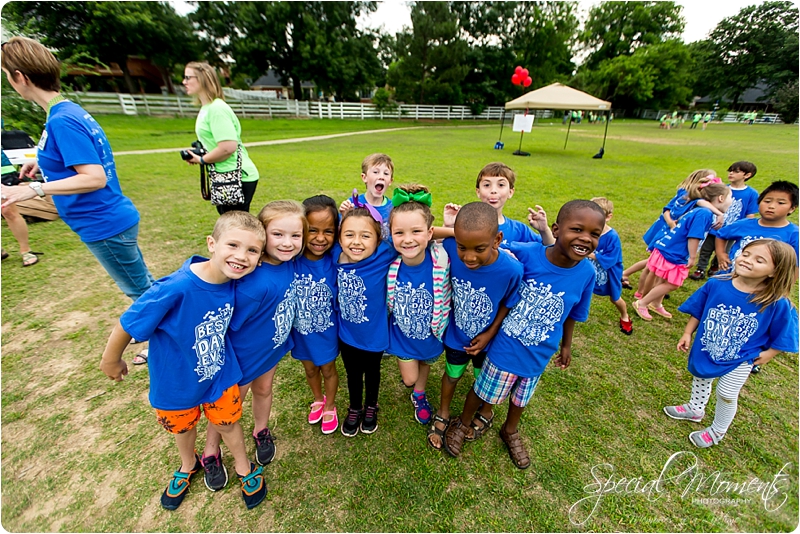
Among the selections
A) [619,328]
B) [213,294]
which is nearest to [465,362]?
[213,294]

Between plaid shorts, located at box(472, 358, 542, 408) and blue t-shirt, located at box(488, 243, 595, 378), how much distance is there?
69 millimetres

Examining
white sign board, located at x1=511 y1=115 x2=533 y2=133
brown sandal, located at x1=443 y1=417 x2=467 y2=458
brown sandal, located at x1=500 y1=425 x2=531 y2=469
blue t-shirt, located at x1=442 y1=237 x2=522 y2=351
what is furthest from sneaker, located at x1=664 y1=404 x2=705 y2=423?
white sign board, located at x1=511 y1=115 x2=533 y2=133

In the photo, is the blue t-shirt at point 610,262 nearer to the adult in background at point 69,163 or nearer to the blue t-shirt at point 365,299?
the blue t-shirt at point 365,299

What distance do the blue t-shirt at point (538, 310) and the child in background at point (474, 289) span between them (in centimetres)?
8

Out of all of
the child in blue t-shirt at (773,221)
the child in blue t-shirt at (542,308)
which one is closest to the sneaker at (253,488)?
the child in blue t-shirt at (542,308)

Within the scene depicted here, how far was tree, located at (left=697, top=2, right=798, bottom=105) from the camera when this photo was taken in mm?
45062

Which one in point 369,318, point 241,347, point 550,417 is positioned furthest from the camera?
point 550,417

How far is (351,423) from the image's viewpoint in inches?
96.7

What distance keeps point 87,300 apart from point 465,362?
418 centimetres

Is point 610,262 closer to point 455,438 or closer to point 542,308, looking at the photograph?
point 542,308

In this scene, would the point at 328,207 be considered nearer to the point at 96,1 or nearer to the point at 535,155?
→ the point at 535,155

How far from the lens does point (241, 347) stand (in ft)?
6.22

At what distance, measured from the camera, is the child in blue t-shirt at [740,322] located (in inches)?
79.4

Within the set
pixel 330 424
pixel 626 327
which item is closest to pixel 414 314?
pixel 330 424
